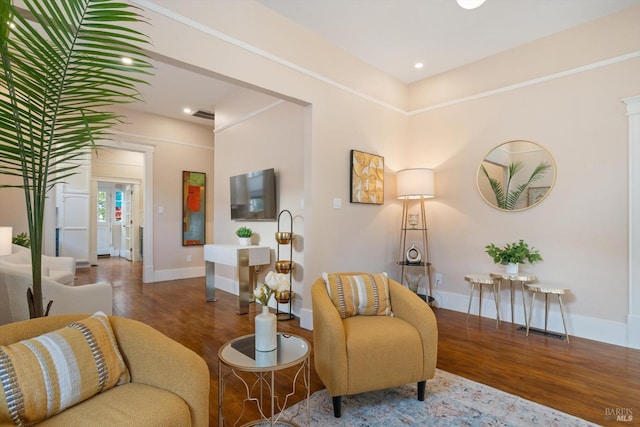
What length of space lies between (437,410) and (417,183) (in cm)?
263

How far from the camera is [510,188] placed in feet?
12.1

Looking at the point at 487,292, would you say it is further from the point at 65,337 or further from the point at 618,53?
the point at 65,337

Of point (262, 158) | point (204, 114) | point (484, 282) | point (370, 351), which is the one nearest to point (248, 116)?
point (262, 158)

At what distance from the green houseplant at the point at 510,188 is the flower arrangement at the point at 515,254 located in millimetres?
449

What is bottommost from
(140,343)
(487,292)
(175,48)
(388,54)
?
(487,292)

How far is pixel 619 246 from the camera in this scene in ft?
9.86

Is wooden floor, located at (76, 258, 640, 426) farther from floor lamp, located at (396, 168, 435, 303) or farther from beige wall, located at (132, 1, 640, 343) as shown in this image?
floor lamp, located at (396, 168, 435, 303)

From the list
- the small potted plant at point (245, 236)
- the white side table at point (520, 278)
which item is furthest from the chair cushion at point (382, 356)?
the small potted plant at point (245, 236)

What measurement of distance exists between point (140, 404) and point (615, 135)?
161 inches

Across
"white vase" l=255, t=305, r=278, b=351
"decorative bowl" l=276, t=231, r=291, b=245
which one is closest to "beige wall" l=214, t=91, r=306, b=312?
"decorative bowl" l=276, t=231, r=291, b=245

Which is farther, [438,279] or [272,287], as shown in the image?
[438,279]

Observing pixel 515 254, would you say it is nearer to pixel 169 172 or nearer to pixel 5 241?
pixel 5 241

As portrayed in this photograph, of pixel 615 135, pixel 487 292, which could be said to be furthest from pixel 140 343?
pixel 615 135

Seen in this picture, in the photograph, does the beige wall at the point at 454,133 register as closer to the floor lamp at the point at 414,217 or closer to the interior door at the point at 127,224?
the floor lamp at the point at 414,217
